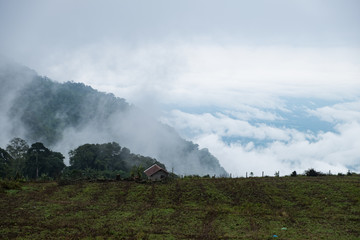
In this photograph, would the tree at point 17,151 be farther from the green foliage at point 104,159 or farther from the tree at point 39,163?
the green foliage at point 104,159

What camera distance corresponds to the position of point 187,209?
32.6 m

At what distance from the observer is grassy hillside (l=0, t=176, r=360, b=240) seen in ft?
84.8

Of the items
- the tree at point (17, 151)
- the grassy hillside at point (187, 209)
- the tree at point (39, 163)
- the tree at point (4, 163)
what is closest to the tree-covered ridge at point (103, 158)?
the tree at point (39, 163)

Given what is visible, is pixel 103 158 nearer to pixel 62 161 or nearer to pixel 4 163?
pixel 62 161

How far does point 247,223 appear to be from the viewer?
28.4 m

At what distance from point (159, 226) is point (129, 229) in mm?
2521

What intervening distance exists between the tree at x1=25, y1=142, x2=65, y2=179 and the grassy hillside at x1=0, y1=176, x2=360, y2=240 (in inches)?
1463

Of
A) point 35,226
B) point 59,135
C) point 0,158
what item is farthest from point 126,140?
point 35,226

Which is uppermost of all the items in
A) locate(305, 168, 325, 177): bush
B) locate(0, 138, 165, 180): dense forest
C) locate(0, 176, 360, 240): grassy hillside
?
locate(0, 138, 165, 180): dense forest

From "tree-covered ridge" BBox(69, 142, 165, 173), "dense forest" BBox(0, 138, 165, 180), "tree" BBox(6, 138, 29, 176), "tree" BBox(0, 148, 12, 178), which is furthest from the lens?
"tree-covered ridge" BBox(69, 142, 165, 173)

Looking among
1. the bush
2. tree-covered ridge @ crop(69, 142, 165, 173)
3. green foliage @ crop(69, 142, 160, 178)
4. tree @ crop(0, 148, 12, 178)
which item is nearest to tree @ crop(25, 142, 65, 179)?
tree @ crop(0, 148, 12, 178)

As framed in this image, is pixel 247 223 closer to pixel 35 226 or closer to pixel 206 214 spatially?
pixel 206 214

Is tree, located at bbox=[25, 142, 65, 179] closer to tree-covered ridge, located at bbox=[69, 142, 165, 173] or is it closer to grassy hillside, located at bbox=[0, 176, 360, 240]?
tree-covered ridge, located at bbox=[69, 142, 165, 173]

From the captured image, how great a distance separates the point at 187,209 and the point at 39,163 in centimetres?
5601
